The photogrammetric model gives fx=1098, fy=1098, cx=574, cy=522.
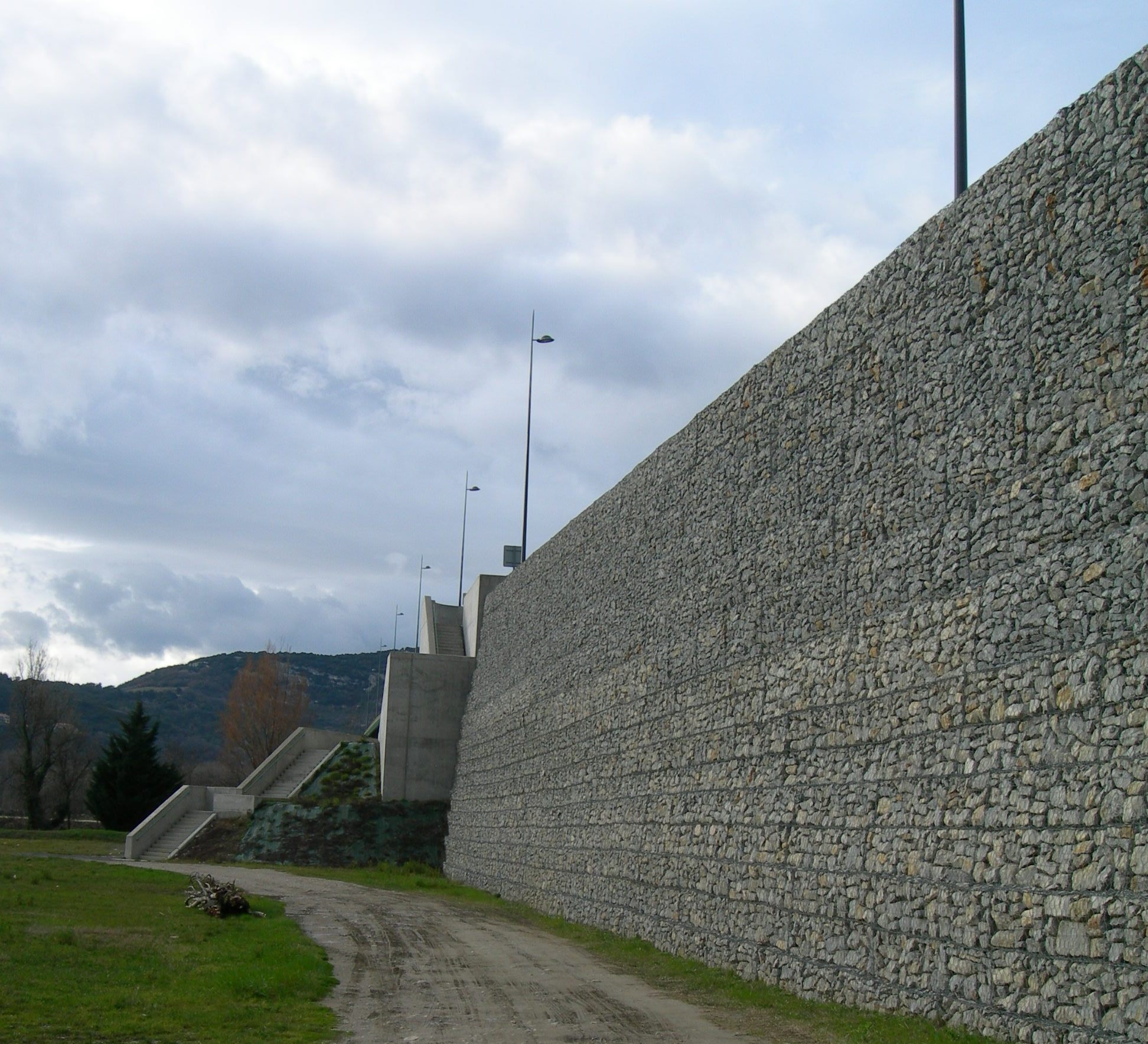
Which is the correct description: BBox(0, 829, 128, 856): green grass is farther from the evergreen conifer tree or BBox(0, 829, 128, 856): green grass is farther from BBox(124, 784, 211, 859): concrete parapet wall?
BBox(124, 784, 211, 859): concrete parapet wall

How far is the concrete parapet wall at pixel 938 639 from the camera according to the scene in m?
8.34

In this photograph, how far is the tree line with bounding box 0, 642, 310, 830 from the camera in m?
43.8

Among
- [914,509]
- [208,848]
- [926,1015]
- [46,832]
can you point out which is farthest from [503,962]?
[46,832]

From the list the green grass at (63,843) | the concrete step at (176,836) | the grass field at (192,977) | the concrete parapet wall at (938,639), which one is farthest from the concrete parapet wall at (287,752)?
the concrete parapet wall at (938,639)

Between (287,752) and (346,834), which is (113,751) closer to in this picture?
(287,752)

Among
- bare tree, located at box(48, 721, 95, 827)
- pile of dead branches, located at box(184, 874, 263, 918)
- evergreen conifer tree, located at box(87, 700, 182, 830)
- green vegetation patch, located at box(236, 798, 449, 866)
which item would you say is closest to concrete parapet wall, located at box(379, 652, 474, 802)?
green vegetation patch, located at box(236, 798, 449, 866)

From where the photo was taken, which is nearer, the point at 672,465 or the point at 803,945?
the point at 803,945

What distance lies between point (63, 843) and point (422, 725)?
14.0 m

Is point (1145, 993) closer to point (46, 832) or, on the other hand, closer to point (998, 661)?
point (998, 661)

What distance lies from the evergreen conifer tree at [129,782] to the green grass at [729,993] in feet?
82.7

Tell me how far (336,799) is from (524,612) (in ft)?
33.7

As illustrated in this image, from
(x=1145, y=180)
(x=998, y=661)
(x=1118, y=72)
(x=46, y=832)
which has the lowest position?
(x=46, y=832)

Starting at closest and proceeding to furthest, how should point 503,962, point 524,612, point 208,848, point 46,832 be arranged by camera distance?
point 503,962
point 524,612
point 208,848
point 46,832

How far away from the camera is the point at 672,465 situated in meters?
18.7
